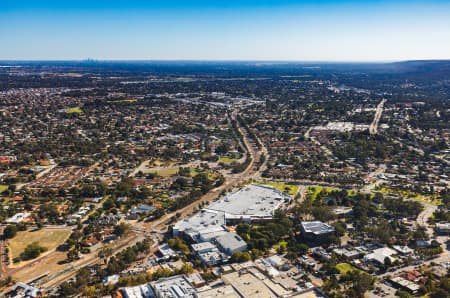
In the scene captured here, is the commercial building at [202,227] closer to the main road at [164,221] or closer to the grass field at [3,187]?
the main road at [164,221]

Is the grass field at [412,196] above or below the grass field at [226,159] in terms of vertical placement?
above

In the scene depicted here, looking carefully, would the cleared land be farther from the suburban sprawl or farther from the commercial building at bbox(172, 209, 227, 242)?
the commercial building at bbox(172, 209, 227, 242)

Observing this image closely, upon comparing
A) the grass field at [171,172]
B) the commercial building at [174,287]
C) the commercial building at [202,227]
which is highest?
the commercial building at [174,287]

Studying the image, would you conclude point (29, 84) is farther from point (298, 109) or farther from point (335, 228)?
point (335, 228)

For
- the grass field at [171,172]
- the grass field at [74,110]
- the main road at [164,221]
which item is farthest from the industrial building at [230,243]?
the grass field at [74,110]

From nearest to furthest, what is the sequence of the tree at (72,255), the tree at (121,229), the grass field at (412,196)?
the tree at (72,255) < the tree at (121,229) < the grass field at (412,196)

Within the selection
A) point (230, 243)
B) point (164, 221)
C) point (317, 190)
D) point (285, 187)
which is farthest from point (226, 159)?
point (230, 243)

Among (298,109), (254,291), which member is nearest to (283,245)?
(254,291)
